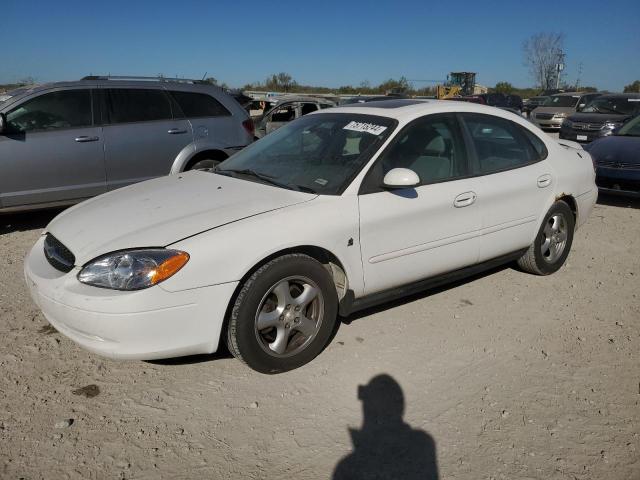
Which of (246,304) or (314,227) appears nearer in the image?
(246,304)

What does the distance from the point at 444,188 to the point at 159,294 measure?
209cm

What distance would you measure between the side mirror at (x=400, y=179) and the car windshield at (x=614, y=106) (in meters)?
13.9

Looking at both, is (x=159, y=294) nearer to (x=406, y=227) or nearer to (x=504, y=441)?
(x=406, y=227)

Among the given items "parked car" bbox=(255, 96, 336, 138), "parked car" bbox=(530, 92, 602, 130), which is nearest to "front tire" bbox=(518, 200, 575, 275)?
"parked car" bbox=(255, 96, 336, 138)

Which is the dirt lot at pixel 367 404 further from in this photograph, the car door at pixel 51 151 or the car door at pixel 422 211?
the car door at pixel 51 151

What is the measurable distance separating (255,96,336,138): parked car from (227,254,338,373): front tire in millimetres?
7898

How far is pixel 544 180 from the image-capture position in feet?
14.5

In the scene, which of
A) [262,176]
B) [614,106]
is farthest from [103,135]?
[614,106]

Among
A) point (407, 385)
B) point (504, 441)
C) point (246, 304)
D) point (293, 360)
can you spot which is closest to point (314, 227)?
point (246, 304)

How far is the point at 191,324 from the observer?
2.79m

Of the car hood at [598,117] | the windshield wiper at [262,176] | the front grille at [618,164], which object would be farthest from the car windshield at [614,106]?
the windshield wiper at [262,176]

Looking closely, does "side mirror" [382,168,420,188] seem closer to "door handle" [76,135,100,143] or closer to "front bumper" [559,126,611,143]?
"door handle" [76,135,100,143]

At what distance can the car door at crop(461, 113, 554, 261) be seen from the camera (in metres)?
4.03

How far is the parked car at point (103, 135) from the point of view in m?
5.81
